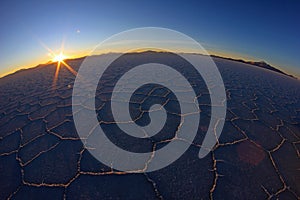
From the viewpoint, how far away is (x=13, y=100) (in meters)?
4.33

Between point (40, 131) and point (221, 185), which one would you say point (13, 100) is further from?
point (221, 185)

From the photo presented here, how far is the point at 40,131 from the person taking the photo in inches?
107

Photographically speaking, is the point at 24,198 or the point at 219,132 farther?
the point at 219,132

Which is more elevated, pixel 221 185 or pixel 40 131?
pixel 40 131

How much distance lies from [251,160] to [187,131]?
0.80 meters

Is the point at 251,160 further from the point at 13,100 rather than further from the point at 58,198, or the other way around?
the point at 13,100

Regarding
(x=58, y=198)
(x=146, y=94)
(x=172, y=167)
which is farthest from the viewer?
(x=146, y=94)

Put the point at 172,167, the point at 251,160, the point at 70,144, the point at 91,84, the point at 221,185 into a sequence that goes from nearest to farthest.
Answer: the point at 221,185
the point at 172,167
the point at 251,160
the point at 70,144
the point at 91,84

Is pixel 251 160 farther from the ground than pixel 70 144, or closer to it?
closer to it

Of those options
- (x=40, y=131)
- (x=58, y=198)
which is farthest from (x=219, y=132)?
(x=40, y=131)

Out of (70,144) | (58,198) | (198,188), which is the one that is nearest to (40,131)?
(70,144)

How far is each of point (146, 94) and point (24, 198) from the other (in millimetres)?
2651

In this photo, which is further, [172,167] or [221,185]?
[172,167]

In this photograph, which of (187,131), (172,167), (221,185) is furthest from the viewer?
(187,131)
